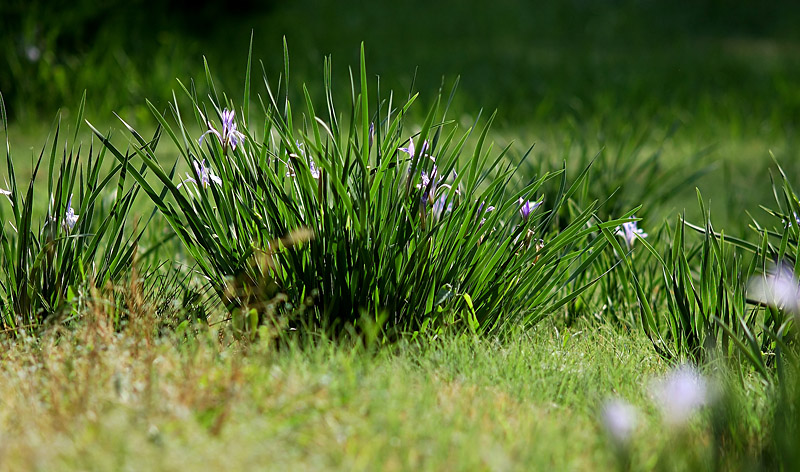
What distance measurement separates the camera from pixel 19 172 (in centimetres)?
400

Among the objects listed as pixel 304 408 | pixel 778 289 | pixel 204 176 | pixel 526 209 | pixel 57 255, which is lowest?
pixel 778 289

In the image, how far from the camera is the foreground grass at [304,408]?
1.21 metres

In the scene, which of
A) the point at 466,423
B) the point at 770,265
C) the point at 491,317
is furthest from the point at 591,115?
the point at 466,423

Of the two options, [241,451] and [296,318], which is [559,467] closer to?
[241,451]

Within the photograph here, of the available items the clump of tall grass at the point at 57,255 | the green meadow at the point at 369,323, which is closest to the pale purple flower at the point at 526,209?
the green meadow at the point at 369,323

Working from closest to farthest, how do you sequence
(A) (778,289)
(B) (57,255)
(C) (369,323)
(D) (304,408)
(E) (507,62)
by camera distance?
(D) (304,408) → (C) (369,323) → (A) (778,289) → (B) (57,255) → (E) (507,62)

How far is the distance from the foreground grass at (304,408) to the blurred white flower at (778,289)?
0.23 meters

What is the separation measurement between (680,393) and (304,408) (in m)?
0.61

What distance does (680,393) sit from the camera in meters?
1.25

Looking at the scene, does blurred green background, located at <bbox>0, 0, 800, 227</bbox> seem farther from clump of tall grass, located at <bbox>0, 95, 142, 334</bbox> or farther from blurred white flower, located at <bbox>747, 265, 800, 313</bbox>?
clump of tall grass, located at <bbox>0, 95, 142, 334</bbox>

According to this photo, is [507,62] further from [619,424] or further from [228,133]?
→ [619,424]

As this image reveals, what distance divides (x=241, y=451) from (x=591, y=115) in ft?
16.3

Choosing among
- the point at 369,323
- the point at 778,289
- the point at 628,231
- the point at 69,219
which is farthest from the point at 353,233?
the point at 778,289

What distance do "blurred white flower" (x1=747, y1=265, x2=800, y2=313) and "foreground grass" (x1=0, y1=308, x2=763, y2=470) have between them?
23 cm
